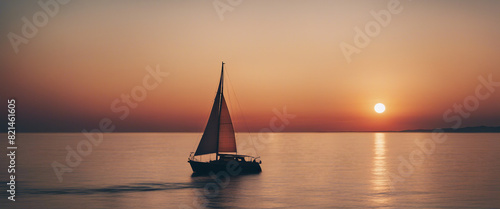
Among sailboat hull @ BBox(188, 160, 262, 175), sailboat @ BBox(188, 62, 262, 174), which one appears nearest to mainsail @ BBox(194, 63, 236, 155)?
sailboat @ BBox(188, 62, 262, 174)

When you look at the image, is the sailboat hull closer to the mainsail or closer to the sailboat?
the sailboat

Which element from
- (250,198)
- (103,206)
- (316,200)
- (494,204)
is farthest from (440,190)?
(103,206)

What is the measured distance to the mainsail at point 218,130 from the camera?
7688 centimetres

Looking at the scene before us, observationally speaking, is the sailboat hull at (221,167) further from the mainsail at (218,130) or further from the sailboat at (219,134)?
the mainsail at (218,130)

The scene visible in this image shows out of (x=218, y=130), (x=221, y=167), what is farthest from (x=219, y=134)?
(x=221, y=167)

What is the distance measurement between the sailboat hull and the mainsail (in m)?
2.51

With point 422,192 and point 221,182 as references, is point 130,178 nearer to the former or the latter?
point 221,182

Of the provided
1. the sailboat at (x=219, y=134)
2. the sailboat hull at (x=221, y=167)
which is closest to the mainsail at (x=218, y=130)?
the sailboat at (x=219, y=134)

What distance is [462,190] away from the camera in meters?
69.0

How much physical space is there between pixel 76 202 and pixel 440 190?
161ft

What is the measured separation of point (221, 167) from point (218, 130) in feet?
20.7

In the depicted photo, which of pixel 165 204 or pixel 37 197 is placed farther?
pixel 37 197

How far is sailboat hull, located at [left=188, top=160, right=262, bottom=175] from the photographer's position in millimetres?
78750

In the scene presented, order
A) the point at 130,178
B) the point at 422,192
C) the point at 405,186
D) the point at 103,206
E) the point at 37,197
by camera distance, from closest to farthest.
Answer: the point at 103,206 → the point at 37,197 → the point at 422,192 → the point at 405,186 → the point at 130,178
